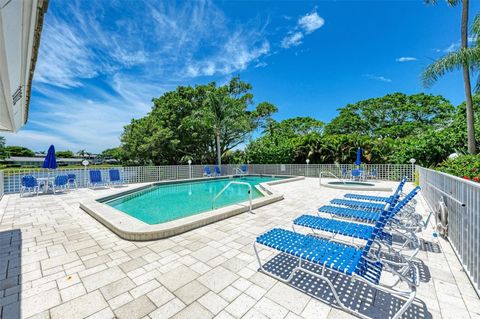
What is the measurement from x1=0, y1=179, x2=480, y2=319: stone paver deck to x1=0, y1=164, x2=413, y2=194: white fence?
24.0 ft

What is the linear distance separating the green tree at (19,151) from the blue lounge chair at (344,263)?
88.5 meters

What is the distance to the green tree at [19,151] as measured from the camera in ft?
204

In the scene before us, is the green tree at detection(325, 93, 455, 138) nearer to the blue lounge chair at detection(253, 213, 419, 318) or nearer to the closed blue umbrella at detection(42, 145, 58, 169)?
the blue lounge chair at detection(253, 213, 419, 318)

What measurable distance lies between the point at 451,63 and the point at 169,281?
14622mm

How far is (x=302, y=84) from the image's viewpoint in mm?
25859

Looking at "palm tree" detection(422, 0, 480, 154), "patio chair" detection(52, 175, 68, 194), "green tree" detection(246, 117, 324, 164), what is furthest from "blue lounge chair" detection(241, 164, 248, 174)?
"palm tree" detection(422, 0, 480, 154)

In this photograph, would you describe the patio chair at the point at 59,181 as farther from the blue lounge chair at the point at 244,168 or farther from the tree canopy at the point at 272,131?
the blue lounge chair at the point at 244,168

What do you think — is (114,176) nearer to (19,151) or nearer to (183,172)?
(183,172)

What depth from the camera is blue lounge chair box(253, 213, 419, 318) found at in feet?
6.48

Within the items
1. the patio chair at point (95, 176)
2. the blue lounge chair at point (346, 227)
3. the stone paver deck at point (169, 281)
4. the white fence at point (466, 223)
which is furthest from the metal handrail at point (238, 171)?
the white fence at point (466, 223)

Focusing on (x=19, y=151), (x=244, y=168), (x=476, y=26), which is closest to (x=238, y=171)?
(x=244, y=168)

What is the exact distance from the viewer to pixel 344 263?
6.88 ft

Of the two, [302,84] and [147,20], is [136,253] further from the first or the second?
[302,84]

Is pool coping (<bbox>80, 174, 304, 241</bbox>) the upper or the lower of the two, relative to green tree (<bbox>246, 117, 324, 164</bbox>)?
lower
